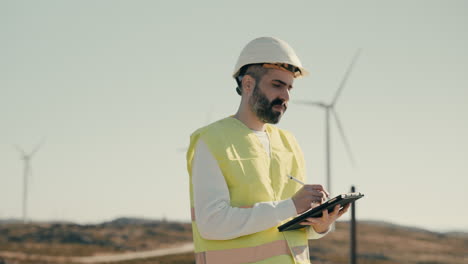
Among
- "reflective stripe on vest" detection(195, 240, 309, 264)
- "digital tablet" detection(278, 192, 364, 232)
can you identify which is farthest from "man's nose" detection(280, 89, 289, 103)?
"reflective stripe on vest" detection(195, 240, 309, 264)

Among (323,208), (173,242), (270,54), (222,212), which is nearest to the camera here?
(222,212)

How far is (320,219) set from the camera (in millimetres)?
4516

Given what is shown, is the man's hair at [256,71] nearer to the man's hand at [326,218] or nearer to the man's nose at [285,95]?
the man's nose at [285,95]

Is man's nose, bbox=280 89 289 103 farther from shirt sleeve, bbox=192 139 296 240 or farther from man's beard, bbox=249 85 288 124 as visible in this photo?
shirt sleeve, bbox=192 139 296 240

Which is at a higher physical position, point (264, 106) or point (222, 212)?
point (264, 106)

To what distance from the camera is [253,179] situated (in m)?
4.52

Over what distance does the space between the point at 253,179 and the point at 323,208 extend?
555 millimetres

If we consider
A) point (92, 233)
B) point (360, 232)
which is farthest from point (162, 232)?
point (360, 232)

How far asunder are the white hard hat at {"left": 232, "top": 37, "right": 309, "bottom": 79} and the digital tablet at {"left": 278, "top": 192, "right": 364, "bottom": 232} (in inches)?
43.9

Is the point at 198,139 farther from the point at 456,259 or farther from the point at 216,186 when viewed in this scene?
the point at 456,259

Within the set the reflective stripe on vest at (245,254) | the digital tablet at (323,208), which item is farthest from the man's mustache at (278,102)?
the reflective stripe on vest at (245,254)

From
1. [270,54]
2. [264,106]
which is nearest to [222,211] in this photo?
[264,106]

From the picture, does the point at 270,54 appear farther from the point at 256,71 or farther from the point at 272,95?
the point at 272,95

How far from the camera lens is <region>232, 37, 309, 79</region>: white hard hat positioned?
4.69 m
